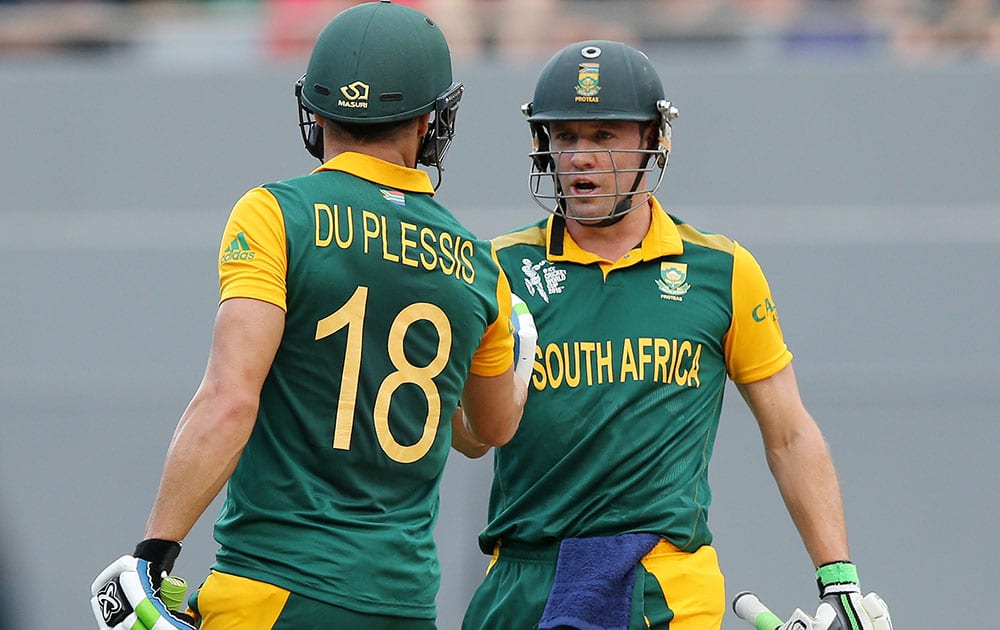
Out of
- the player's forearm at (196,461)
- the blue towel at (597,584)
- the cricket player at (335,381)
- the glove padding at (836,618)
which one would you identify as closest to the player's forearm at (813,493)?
the glove padding at (836,618)

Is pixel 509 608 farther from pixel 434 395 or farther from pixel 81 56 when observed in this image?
pixel 81 56

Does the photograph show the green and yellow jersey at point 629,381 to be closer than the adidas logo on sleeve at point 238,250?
No

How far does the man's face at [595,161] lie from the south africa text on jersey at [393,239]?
0.73 m

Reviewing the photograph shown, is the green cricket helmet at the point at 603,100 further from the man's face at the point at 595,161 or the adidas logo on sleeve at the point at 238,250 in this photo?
the adidas logo on sleeve at the point at 238,250

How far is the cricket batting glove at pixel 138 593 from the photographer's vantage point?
249 cm

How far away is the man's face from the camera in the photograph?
3590 millimetres

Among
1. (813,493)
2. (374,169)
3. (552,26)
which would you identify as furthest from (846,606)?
(552,26)

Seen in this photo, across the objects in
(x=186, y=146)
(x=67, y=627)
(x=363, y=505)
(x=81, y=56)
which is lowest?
(x=67, y=627)

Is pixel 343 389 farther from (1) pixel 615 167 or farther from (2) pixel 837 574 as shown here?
(2) pixel 837 574

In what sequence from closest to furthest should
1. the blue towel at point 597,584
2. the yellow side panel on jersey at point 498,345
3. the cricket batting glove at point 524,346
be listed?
the yellow side panel on jersey at point 498,345 → the cricket batting glove at point 524,346 → the blue towel at point 597,584

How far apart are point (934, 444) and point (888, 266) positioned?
999 millimetres

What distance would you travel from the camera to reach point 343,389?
8.86ft

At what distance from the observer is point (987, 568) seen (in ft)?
23.6

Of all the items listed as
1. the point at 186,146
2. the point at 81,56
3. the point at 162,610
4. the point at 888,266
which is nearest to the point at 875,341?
the point at 888,266
